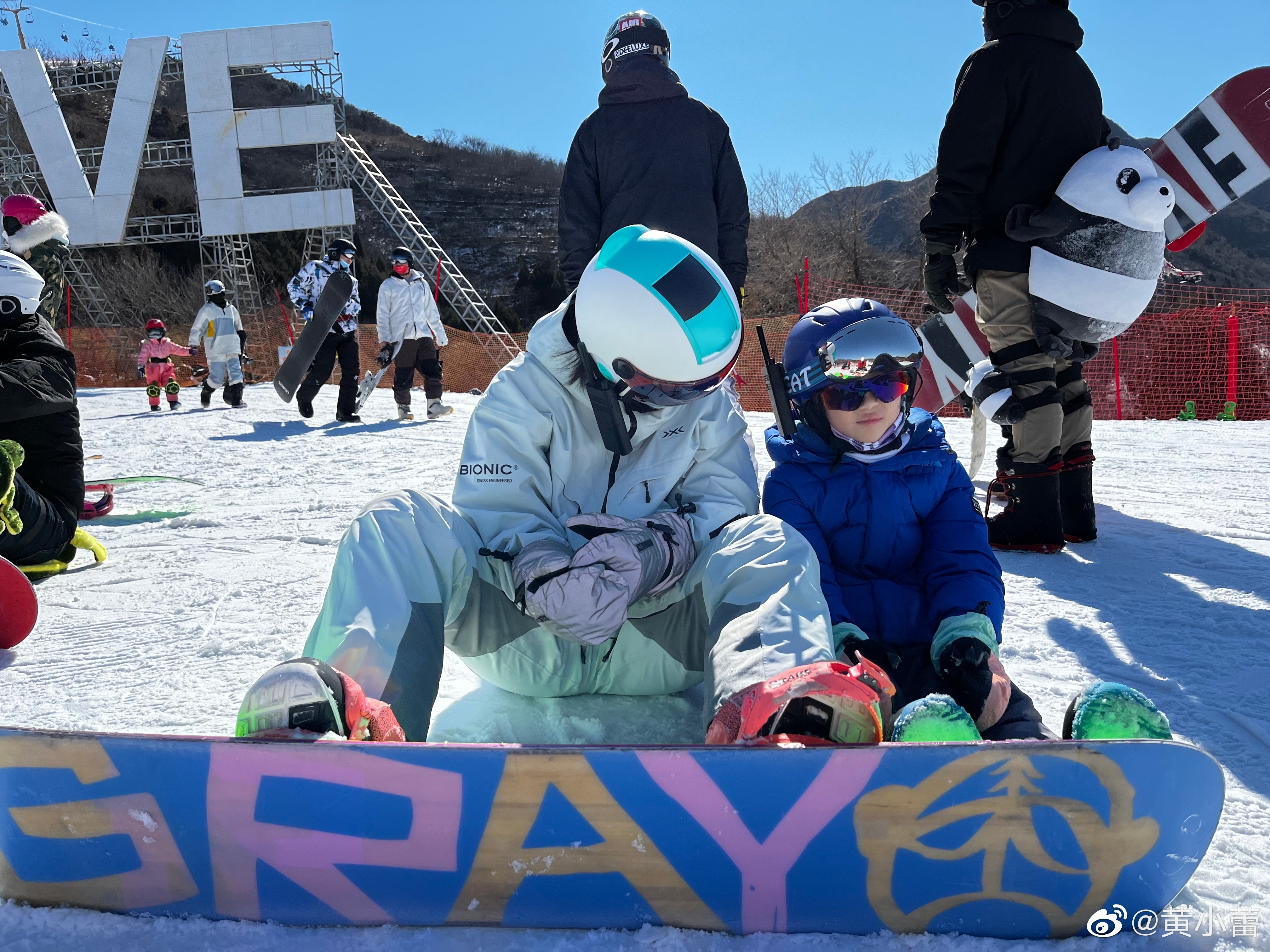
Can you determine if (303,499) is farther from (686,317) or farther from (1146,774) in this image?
(1146,774)

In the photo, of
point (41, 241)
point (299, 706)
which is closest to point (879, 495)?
point (299, 706)

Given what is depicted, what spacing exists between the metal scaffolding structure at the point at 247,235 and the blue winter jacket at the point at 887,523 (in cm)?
1698

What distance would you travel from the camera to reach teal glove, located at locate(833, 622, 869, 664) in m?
1.69

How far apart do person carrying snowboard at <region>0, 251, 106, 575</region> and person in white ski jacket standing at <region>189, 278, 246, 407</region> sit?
7.78 m

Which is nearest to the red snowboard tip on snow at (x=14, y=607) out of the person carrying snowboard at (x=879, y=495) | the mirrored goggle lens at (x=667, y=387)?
the mirrored goggle lens at (x=667, y=387)

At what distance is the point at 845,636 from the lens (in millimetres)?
1703

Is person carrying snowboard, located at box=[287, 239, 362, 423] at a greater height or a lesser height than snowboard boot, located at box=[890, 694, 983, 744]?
greater

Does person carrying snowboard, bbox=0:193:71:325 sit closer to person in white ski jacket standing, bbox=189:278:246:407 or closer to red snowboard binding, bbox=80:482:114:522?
red snowboard binding, bbox=80:482:114:522

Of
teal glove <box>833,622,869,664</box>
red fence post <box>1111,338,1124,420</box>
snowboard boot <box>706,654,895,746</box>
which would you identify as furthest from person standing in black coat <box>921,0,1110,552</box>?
red fence post <box>1111,338,1124,420</box>

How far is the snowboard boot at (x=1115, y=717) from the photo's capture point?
127cm

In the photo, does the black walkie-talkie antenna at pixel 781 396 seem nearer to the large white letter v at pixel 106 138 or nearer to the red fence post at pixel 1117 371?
the red fence post at pixel 1117 371

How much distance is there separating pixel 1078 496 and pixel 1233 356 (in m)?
8.02

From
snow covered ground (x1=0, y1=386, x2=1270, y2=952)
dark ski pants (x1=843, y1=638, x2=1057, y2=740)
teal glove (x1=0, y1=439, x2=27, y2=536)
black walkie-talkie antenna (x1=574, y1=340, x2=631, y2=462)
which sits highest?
black walkie-talkie antenna (x1=574, y1=340, x2=631, y2=462)

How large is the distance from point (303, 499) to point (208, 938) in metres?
3.81
